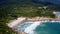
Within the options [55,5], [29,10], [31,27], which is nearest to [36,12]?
[29,10]

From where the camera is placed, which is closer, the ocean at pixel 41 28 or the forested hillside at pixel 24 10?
the ocean at pixel 41 28

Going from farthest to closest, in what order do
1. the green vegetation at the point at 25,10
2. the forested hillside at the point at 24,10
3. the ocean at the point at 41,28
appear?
the forested hillside at the point at 24,10 → the green vegetation at the point at 25,10 → the ocean at the point at 41,28

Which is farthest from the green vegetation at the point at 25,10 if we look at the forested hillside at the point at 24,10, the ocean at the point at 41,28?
the ocean at the point at 41,28

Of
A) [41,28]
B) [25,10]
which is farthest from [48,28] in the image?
[25,10]

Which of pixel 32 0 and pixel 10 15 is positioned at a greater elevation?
pixel 32 0

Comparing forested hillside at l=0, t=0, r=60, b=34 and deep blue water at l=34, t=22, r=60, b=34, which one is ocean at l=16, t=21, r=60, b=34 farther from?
forested hillside at l=0, t=0, r=60, b=34

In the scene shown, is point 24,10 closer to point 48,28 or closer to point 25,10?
point 25,10

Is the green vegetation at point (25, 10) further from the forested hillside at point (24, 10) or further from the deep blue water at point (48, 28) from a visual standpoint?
the deep blue water at point (48, 28)

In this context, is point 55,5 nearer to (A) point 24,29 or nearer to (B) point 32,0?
(B) point 32,0

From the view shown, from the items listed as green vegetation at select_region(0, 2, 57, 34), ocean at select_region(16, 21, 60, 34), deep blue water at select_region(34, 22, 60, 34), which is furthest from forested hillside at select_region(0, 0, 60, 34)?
deep blue water at select_region(34, 22, 60, 34)
